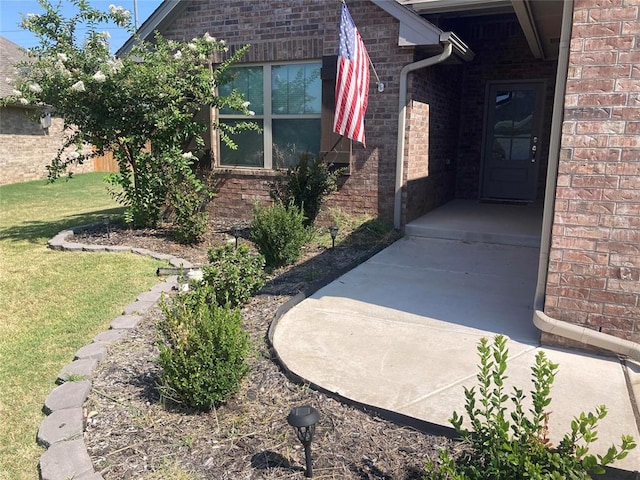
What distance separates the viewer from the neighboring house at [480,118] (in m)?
3.31

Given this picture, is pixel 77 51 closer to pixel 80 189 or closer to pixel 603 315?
pixel 603 315

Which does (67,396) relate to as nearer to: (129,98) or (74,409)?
(74,409)

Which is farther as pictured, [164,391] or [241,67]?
[241,67]

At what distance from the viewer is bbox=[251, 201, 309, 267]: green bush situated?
5.64 meters

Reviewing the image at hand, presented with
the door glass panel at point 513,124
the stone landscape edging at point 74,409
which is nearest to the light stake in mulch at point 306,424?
the stone landscape edging at point 74,409

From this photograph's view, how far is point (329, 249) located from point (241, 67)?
3.68m

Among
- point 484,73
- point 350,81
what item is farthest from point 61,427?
point 484,73

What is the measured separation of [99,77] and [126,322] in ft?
12.0

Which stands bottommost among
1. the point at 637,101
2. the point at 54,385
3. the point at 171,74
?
the point at 54,385

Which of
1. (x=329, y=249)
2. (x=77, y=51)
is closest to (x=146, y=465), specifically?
(x=329, y=249)

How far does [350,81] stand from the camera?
607 cm

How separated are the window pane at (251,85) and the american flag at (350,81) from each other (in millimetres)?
2306

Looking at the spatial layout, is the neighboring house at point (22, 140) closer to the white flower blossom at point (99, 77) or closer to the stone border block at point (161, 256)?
the white flower blossom at point (99, 77)

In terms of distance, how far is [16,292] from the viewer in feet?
16.6
